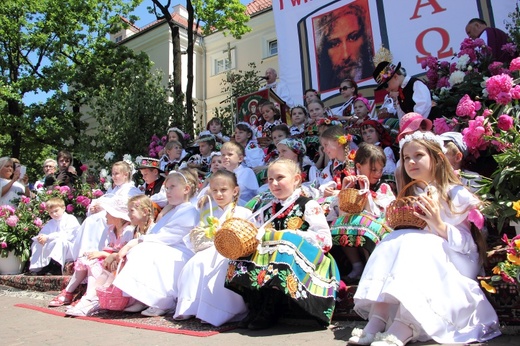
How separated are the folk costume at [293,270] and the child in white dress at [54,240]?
437 centimetres

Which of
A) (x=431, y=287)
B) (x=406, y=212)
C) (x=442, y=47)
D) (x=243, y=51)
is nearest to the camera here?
(x=431, y=287)

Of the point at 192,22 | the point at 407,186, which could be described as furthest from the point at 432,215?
the point at 192,22

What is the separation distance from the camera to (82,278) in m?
5.54

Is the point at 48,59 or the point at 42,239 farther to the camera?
the point at 48,59

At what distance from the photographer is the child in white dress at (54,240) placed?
7285 mm

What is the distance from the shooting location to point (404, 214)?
3.21 meters

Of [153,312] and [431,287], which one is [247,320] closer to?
[153,312]

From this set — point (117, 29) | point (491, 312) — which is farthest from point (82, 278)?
point (117, 29)

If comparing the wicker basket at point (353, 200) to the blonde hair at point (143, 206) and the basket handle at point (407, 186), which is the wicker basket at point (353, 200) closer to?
the basket handle at point (407, 186)

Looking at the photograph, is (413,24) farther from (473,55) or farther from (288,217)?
(288,217)

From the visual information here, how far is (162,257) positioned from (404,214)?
252 cm

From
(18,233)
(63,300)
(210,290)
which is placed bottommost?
(63,300)

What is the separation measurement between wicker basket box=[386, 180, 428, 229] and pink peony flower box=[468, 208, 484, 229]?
34cm

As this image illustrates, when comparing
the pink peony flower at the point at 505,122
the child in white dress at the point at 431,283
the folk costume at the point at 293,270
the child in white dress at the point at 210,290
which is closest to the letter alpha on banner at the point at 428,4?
the pink peony flower at the point at 505,122
